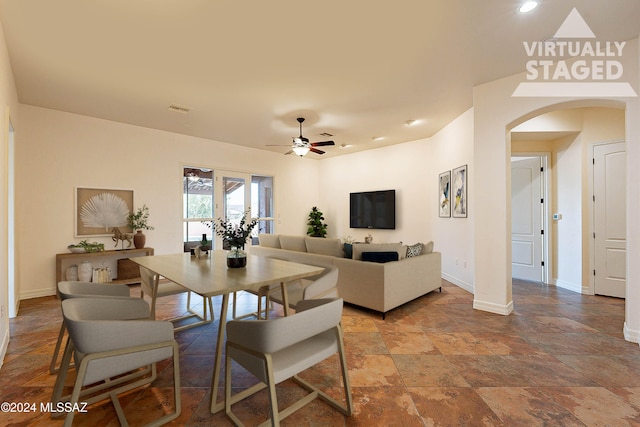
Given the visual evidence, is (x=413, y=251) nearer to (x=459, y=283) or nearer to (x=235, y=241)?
(x=459, y=283)

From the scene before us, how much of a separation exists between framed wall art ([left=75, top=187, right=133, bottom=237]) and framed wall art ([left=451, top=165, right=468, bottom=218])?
224 inches

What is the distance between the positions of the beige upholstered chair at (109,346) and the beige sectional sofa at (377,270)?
224 centimetres

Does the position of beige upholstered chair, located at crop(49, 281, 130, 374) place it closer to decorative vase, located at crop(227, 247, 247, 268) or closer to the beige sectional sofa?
decorative vase, located at crop(227, 247, 247, 268)

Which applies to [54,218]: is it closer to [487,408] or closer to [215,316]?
[215,316]

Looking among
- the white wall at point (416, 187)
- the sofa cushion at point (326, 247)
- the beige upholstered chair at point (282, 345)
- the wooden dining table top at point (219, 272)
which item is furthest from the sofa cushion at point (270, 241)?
the beige upholstered chair at point (282, 345)

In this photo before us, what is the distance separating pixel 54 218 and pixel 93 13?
345 centimetres

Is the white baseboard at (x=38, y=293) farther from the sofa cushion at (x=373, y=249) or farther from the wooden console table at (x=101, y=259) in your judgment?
the sofa cushion at (x=373, y=249)

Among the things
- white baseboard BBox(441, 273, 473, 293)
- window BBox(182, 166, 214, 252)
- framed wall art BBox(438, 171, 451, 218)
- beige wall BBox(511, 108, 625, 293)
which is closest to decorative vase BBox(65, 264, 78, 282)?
window BBox(182, 166, 214, 252)

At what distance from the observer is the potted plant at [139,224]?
4.75 m

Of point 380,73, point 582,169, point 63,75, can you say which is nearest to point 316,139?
point 380,73

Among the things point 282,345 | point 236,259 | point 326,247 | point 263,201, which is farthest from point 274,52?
point 263,201

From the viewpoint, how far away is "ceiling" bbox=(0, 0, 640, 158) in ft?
7.27

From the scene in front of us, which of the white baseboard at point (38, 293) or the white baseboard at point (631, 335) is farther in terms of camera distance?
the white baseboard at point (38, 293)

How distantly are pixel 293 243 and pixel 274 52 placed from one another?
2.61 m
